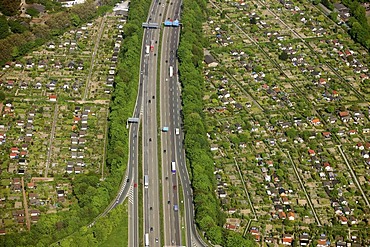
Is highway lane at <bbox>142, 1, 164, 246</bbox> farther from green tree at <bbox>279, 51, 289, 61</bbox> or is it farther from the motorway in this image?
green tree at <bbox>279, 51, 289, 61</bbox>

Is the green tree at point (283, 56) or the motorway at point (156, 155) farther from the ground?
the green tree at point (283, 56)

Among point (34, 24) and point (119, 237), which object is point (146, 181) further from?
point (34, 24)

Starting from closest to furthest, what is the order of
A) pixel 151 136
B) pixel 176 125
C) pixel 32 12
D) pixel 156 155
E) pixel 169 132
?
pixel 156 155 < pixel 151 136 < pixel 169 132 < pixel 176 125 < pixel 32 12

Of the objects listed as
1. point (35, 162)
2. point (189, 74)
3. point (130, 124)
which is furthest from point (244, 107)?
point (35, 162)

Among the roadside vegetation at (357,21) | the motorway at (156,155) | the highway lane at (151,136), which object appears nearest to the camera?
the motorway at (156,155)

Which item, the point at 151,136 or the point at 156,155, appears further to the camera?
the point at 151,136

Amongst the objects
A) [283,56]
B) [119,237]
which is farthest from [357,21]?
[119,237]

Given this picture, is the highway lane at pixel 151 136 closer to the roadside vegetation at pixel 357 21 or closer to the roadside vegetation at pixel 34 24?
the roadside vegetation at pixel 34 24

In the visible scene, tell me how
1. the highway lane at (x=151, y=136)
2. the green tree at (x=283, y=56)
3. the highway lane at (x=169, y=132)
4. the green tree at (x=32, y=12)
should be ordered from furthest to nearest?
the green tree at (x=32, y=12) → the green tree at (x=283, y=56) → the highway lane at (x=151, y=136) → the highway lane at (x=169, y=132)

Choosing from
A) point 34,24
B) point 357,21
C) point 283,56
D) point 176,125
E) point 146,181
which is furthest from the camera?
point 357,21

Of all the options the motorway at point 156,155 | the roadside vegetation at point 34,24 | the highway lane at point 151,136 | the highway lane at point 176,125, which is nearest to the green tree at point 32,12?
the roadside vegetation at point 34,24
